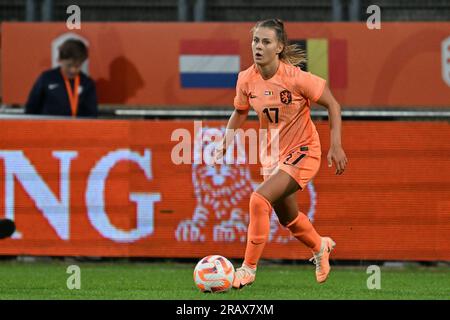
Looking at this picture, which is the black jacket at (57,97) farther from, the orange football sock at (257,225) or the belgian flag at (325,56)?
the orange football sock at (257,225)

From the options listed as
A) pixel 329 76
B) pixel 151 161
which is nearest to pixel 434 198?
pixel 329 76

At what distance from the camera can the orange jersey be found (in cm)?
932

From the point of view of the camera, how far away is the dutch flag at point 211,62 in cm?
1309

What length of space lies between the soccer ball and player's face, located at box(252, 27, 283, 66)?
1.51 meters

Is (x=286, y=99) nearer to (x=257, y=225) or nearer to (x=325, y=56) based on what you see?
(x=257, y=225)

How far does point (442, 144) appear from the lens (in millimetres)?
11852

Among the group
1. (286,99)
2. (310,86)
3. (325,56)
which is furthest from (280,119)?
(325,56)

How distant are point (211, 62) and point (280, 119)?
3.82 m

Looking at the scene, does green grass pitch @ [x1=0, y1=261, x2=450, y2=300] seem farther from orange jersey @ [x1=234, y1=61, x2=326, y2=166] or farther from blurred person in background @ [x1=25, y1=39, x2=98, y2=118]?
blurred person in background @ [x1=25, y1=39, x2=98, y2=118]

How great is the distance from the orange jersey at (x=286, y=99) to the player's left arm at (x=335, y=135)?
3.0 inches

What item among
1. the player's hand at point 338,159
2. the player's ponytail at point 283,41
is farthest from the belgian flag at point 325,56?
the player's hand at point 338,159

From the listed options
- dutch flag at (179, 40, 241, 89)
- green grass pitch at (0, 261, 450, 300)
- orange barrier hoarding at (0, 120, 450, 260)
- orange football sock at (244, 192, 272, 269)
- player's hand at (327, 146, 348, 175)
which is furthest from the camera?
dutch flag at (179, 40, 241, 89)

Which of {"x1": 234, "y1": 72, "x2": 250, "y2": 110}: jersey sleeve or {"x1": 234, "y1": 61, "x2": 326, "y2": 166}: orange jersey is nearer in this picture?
{"x1": 234, "y1": 61, "x2": 326, "y2": 166}: orange jersey

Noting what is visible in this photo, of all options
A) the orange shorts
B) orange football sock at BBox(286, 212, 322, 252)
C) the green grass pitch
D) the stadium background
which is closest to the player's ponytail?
the orange shorts
